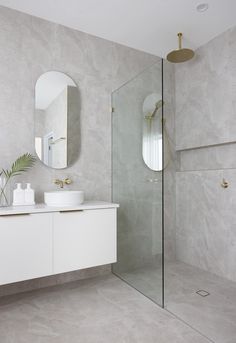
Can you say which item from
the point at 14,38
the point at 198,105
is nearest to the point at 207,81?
the point at 198,105

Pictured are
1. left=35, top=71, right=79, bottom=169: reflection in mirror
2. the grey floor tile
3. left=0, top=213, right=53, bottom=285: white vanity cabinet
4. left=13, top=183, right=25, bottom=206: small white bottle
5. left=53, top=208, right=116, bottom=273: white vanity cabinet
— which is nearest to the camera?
the grey floor tile

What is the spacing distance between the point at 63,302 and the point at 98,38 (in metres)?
2.55

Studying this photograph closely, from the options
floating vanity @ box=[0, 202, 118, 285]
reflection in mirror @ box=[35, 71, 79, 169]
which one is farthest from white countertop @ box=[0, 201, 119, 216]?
reflection in mirror @ box=[35, 71, 79, 169]

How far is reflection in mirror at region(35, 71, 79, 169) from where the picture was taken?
226cm

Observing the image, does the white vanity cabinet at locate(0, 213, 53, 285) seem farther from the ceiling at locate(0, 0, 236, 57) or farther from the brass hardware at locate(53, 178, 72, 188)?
the ceiling at locate(0, 0, 236, 57)

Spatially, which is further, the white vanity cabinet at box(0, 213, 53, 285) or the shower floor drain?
the shower floor drain

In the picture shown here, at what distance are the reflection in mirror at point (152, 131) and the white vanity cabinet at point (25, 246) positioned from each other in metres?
0.93

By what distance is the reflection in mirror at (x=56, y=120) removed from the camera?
226cm

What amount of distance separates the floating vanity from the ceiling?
1.74 meters

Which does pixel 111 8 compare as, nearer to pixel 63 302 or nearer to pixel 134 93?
pixel 134 93

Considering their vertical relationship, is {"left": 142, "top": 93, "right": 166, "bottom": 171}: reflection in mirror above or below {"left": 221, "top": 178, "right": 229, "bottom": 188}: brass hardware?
above

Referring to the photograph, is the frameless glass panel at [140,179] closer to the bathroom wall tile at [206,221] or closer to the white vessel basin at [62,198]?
the white vessel basin at [62,198]

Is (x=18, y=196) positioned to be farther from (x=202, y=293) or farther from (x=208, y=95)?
(x=208, y=95)

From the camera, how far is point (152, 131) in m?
2.03
